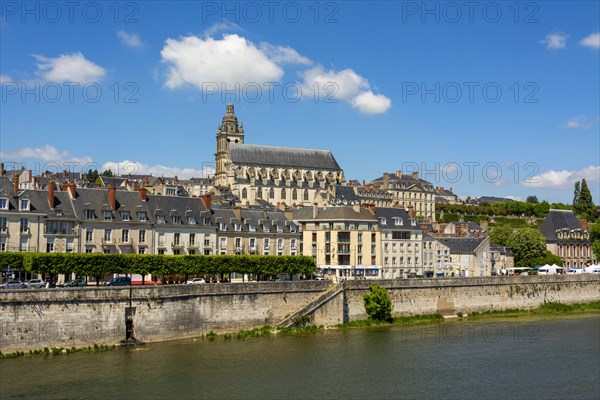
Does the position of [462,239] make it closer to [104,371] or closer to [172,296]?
[172,296]

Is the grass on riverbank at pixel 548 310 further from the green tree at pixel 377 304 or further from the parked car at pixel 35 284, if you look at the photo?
the parked car at pixel 35 284

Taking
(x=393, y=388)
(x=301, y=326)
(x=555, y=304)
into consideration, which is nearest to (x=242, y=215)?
(x=301, y=326)

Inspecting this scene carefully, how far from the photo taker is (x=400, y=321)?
43344 millimetres

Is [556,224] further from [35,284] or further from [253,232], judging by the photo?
[35,284]

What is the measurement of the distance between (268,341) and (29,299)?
11919mm

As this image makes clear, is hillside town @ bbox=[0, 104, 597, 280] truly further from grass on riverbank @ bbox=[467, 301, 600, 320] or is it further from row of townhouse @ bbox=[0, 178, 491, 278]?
grass on riverbank @ bbox=[467, 301, 600, 320]

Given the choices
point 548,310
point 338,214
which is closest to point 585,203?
point 548,310

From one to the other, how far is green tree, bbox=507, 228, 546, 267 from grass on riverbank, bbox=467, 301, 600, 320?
15748 millimetres

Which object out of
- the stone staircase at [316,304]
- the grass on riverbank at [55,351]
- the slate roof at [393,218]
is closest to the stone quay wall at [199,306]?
the stone staircase at [316,304]

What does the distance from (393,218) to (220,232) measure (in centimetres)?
1690

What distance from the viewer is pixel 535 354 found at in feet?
115

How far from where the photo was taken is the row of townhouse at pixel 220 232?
42.9m


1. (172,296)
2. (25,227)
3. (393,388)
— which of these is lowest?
(393,388)

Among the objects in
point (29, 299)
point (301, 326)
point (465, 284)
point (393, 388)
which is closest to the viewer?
point (393, 388)
